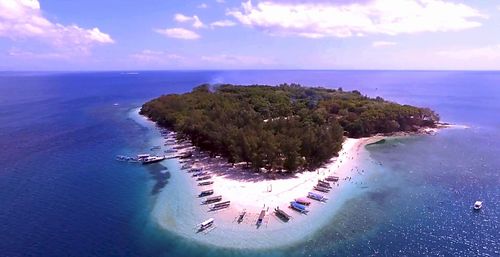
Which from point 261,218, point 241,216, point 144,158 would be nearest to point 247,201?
point 241,216

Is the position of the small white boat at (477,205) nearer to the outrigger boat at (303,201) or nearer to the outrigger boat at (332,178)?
the outrigger boat at (332,178)

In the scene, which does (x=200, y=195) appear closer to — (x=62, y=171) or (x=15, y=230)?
(x=15, y=230)

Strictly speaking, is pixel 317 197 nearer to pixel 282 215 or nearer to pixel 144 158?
pixel 282 215

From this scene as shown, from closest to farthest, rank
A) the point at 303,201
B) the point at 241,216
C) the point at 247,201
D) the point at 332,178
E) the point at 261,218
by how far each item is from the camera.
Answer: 1. the point at 261,218
2. the point at 241,216
3. the point at 303,201
4. the point at 247,201
5. the point at 332,178

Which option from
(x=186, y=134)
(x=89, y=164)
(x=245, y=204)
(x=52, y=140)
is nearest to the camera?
(x=245, y=204)

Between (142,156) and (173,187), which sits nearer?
(173,187)

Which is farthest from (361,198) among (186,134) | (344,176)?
(186,134)

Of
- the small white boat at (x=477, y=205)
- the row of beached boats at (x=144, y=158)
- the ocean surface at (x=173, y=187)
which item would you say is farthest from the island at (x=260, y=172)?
the small white boat at (x=477, y=205)
